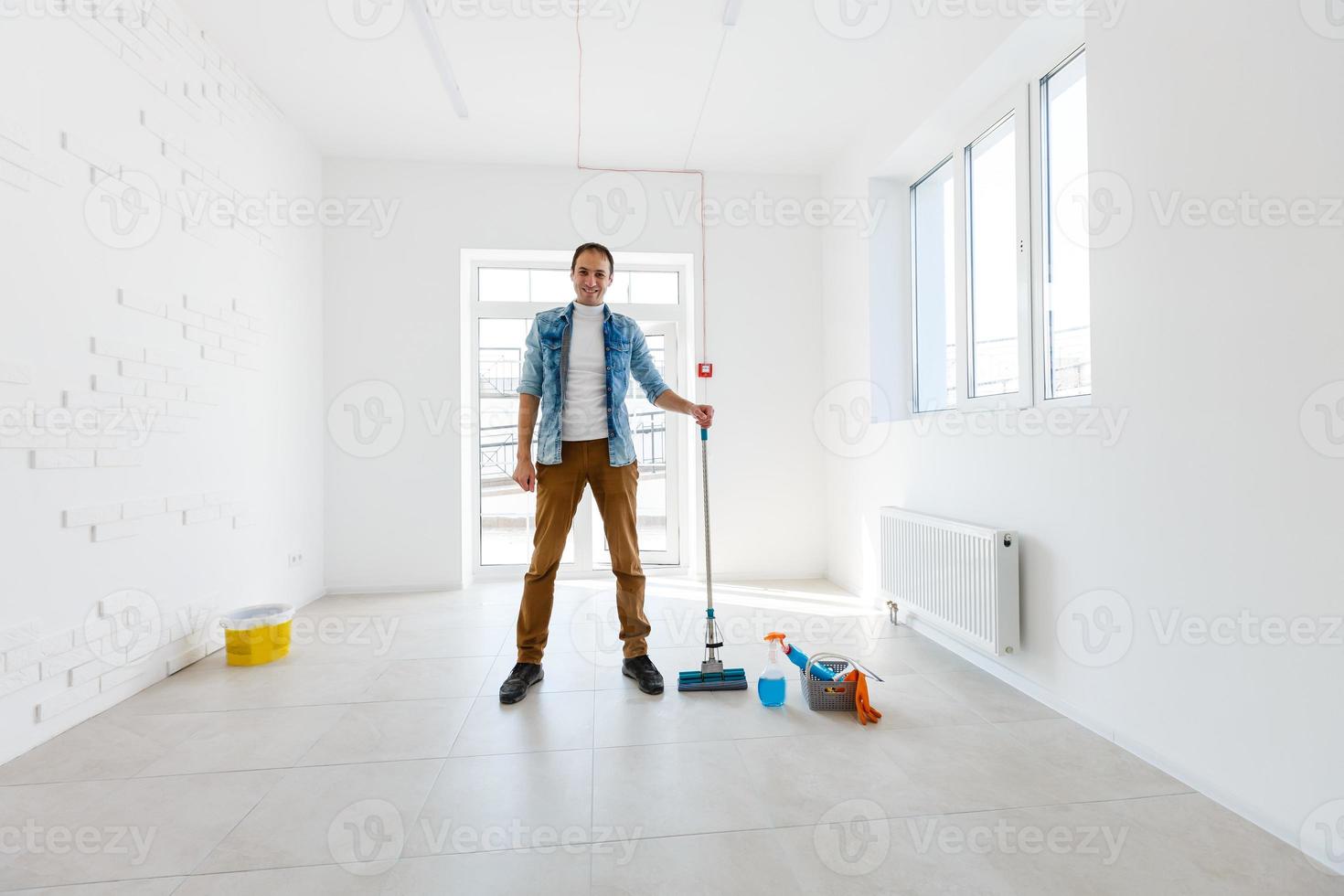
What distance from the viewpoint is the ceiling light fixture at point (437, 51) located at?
2592 mm

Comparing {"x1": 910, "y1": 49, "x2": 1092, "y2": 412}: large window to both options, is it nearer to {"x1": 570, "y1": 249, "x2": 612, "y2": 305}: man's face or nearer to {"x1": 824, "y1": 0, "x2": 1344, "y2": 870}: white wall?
{"x1": 824, "y1": 0, "x2": 1344, "y2": 870}: white wall

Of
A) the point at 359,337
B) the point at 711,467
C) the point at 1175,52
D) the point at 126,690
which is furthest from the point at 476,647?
the point at 1175,52

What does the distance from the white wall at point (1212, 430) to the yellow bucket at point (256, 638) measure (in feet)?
9.37

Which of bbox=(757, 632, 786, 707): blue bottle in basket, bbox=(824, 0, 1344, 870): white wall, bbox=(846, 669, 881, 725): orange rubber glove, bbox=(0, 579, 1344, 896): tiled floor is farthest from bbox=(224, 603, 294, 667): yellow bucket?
bbox=(824, 0, 1344, 870): white wall

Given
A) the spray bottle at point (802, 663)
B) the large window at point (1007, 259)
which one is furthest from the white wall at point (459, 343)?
the spray bottle at point (802, 663)

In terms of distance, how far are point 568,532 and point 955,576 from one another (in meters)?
1.47

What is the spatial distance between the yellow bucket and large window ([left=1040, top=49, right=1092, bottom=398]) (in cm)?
313

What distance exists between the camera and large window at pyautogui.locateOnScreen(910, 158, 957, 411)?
323 centimetres

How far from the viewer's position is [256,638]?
266cm

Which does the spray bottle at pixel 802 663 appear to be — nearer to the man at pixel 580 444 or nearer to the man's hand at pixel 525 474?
the man at pixel 580 444

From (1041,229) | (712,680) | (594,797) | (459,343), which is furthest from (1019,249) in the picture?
(459,343)

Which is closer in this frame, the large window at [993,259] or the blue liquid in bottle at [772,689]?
the blue liquid in bottle at [772,689]

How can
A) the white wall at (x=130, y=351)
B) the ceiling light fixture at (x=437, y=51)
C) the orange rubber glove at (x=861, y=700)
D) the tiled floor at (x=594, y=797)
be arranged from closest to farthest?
the tiled floor at (x=594, y=797) → the white wall at (x=130, y=351) → the orange rubber glove at (x=861, y=700) → the ceiling light fixture at (x=437, y=51)

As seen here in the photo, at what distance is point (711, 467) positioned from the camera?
417 centimetres
